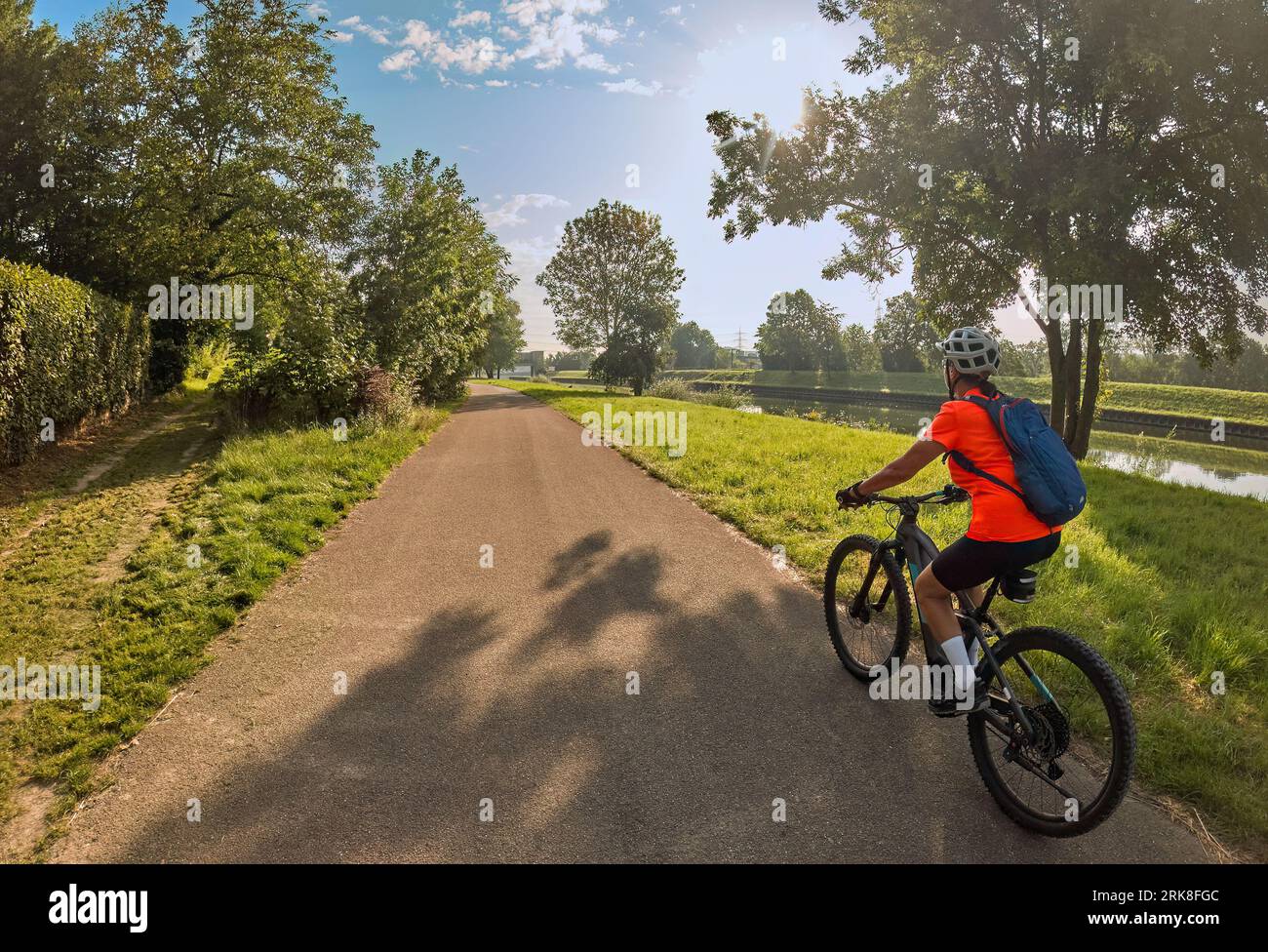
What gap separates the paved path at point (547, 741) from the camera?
2957 millimetres

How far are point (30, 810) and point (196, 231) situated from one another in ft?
70.2

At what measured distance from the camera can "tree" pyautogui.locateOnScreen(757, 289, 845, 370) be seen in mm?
89062

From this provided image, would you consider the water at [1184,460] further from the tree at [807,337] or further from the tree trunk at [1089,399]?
the tree at [807,337]

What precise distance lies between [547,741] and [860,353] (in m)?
95.7

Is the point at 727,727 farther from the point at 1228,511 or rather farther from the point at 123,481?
the point at 1228,511

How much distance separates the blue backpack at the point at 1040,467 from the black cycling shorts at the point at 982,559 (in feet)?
0.53

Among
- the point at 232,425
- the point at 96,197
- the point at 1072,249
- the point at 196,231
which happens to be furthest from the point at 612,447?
the point at 96,197

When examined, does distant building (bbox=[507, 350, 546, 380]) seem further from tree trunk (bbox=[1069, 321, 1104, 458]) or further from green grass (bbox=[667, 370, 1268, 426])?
tree trunk (bbox=[1069, 321, 1104, 458])

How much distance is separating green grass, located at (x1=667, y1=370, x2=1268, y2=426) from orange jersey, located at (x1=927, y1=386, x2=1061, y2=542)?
17395 millimetres

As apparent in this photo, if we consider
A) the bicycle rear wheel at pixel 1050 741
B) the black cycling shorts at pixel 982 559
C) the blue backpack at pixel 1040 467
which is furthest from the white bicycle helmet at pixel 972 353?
the bicycle rear wheel at pixel 1050 741

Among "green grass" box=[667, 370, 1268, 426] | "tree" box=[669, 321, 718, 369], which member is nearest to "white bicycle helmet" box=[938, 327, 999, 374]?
"green grass" box=[667, 370, 1268, 426]

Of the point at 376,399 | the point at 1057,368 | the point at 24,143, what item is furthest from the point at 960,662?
the point at 24,143

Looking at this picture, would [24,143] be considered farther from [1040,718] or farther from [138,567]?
[1040,718]

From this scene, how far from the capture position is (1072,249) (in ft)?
44.4
